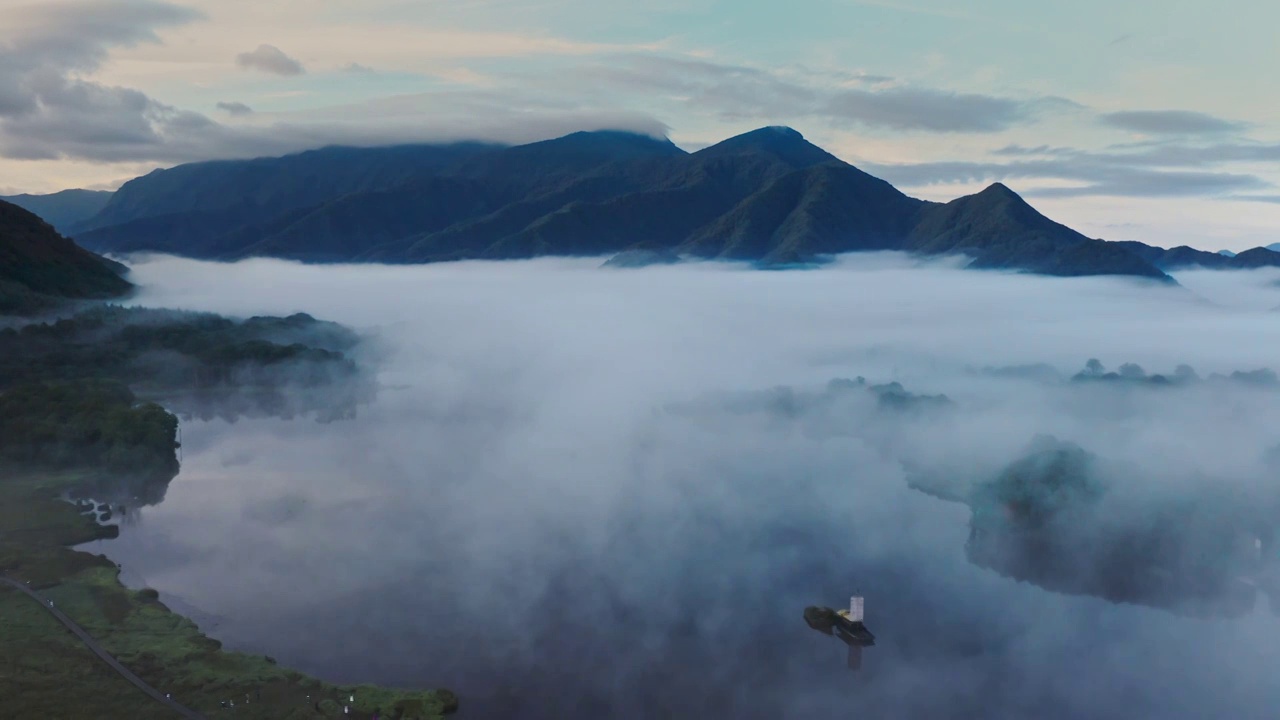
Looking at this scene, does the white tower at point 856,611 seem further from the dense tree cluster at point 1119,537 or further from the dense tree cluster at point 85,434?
the dense tree cluster at point 85,434

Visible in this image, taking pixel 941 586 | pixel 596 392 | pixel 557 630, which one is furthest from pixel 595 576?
pixel 596 392

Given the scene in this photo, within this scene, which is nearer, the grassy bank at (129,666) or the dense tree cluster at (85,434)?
the grassy bank at (129,666)

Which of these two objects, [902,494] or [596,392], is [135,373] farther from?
[902,494]

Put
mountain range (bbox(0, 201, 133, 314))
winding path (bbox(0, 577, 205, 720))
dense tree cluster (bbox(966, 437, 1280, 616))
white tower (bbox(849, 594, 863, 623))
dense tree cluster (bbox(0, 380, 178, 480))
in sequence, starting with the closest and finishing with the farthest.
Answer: winding path (bbox(0, 577, 205, 720)), white tower (bbox(849, 594, 863, 623)), dense tree cluster (bbox(966, 437, 1280, 616)), dense tree cluster (bbox(0, 380, 178, 480)), mountain range (bbox(0, 201, 133, 314))

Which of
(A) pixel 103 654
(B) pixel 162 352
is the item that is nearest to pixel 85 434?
(A) pixel 103 654

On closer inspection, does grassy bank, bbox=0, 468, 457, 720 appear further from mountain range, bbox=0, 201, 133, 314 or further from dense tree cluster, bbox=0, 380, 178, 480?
mountain range, bbox=0, 201, 133, 314

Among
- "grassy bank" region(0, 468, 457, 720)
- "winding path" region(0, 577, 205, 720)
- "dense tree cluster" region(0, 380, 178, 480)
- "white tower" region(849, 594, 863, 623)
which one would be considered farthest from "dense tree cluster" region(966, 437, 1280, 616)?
"dense tree cluster" region(0, 380, 178, 480)

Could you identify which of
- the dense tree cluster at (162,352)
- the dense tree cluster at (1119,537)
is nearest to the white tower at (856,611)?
the dense tree cluster at (1119,537)
